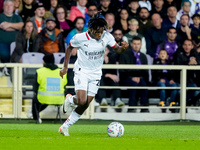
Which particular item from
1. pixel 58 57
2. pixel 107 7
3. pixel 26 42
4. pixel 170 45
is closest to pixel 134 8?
Result: pixel 107 7

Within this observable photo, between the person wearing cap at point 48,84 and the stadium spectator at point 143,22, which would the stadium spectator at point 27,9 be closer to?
the person wearing cap at point 48,84

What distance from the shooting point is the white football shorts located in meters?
9.04

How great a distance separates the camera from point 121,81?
14.1 meters

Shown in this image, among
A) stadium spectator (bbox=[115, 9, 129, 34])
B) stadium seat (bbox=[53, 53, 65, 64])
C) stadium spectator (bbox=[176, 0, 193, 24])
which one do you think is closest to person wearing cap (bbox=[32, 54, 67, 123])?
stadium seat (bbox=[53, 53, 65, 64])

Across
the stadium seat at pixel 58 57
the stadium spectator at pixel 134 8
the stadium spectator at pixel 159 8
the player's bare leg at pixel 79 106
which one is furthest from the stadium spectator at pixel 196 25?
the player's bare leg at pixel 79 106

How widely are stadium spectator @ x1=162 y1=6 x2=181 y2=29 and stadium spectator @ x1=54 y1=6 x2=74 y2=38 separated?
3022mm

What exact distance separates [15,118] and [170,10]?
5886 millimetres

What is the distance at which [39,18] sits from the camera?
1502cm

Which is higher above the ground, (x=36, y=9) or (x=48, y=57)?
(x=36, y=9)

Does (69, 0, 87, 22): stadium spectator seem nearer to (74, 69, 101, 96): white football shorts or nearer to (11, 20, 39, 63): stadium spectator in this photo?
(11, 20, 39, 63): stadium spectator

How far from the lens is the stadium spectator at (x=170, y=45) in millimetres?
Answer: 14883

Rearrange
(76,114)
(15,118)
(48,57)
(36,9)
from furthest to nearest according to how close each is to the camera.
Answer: (36,9) < (15,118) < (48,57) < (76,114)

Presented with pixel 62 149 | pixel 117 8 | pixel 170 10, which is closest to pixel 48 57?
pixel 117 8

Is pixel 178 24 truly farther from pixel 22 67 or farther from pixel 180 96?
pixel 22 67
